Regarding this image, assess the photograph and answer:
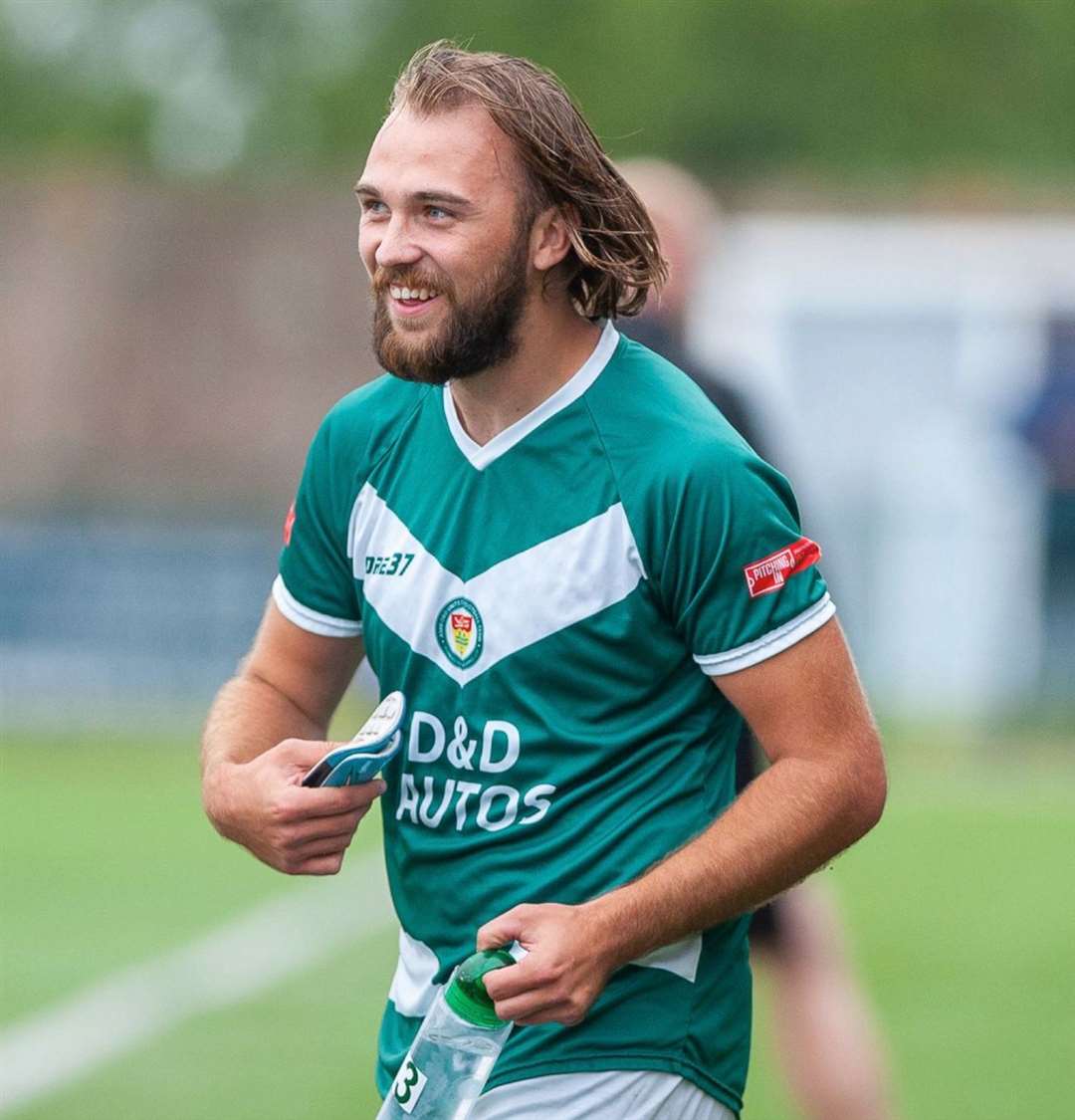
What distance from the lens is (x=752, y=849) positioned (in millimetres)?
3652

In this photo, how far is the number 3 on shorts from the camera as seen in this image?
12.3 feet

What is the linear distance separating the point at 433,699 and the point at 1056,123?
1705 inches

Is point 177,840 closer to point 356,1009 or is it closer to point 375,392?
point 356,1009

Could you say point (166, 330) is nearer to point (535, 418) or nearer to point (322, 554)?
point (322, 554)

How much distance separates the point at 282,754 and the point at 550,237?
0.95 meters

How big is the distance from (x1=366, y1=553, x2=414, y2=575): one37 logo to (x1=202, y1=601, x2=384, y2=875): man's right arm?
0.81ft

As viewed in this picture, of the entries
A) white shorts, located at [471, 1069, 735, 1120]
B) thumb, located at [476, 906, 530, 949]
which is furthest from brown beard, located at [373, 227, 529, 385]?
white shorts, located at [471, 1069, 735, 1120]

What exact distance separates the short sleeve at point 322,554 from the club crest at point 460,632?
0.87 feet

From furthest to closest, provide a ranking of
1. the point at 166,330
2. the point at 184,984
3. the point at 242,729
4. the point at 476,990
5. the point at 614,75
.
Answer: the point at 614,75 < the point at 166,330 < the point at 184,984 < the point at 242,729 < the point at 476,990

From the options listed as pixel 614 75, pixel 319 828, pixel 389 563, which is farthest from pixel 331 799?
pixel 614 75

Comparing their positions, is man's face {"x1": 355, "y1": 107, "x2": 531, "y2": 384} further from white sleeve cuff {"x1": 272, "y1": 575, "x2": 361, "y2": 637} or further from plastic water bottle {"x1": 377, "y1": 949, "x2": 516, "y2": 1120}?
plastic water bottle {"x1": 377, "y1": 949, "x2": 516, "y2": 1120}

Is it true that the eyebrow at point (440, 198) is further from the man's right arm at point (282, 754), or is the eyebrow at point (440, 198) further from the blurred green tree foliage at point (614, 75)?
the blurred green tree foliage at point (614, 75)

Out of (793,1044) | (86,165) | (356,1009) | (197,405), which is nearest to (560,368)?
(793,1044)

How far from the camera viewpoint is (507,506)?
→ 12.7 feet
